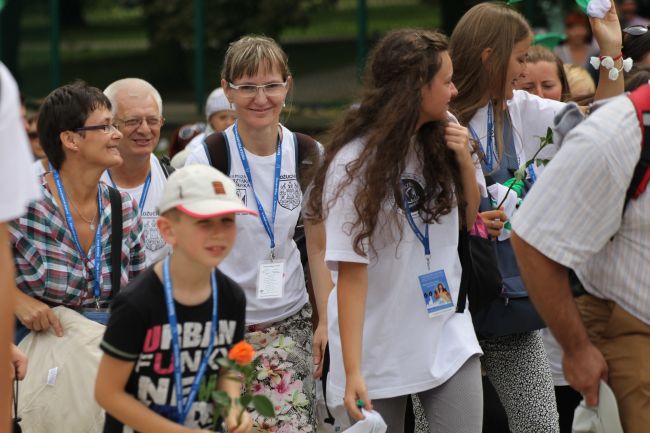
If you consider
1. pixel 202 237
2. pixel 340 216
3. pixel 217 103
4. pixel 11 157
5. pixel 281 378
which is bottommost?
pixel 281 378

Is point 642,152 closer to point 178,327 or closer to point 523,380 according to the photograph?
point 178,327

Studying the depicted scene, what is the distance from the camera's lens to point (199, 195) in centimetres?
363

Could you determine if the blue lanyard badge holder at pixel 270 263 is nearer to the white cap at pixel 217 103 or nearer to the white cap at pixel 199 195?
the white cap at pixel 199 195

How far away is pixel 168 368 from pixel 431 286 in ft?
3.67

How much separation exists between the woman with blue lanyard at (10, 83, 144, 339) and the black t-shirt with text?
88 cm

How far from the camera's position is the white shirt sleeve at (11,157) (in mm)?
2828

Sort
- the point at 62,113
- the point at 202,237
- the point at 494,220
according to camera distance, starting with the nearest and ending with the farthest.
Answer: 1. the point at 202,237
2. the point at 62,113
3. the point at 494,220

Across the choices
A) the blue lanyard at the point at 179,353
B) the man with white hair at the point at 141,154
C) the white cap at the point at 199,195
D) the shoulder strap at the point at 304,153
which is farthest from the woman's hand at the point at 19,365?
the shoulder strap at the point at 304,153

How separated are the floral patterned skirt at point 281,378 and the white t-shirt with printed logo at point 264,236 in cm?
7

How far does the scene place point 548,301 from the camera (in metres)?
3.67

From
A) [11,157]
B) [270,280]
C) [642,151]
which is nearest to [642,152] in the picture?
[642,151]

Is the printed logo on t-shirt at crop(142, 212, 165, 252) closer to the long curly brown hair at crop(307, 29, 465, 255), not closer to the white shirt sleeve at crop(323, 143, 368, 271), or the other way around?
the long curly brown hair at crop(307, 29, 465, 255)

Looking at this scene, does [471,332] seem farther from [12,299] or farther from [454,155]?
[12,299]

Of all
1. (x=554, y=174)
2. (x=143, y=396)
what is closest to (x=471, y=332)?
(x=554, y=174)
